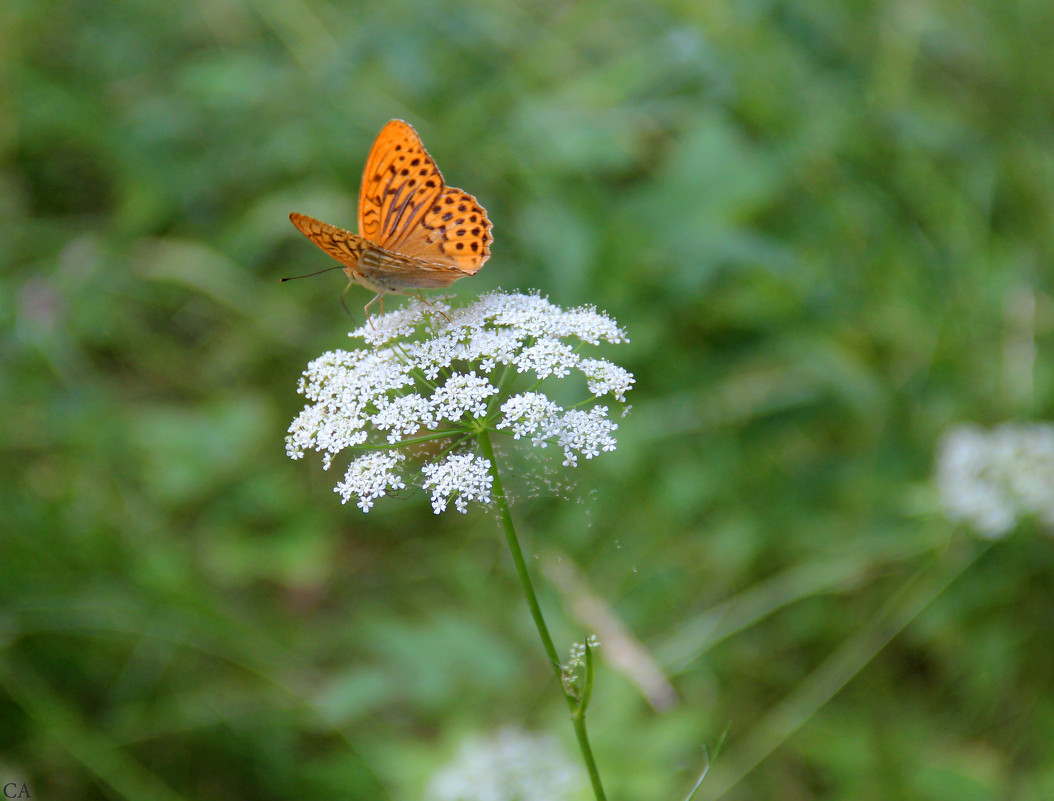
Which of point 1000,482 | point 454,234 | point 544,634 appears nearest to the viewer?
point 544,634

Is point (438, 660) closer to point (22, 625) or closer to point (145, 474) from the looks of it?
point (22, 625)

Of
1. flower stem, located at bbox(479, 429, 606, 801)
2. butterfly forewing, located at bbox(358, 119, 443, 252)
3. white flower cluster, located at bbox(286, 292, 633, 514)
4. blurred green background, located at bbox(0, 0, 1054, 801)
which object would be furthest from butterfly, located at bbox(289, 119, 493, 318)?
blurred green background, located at bbox(0, 0, 1054, 801)

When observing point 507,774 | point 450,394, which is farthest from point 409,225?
point 507,774

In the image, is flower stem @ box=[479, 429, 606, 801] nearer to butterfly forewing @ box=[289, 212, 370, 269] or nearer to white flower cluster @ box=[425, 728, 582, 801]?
butterfly forewing @ box=[289, 212, 370, 269]

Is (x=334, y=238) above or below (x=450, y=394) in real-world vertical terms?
above

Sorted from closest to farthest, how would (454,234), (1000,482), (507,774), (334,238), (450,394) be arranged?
(450,394), (334,238), (454,234), (507,774), (1000,482)

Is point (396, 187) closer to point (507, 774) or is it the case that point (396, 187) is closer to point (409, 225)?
point (409, 225)

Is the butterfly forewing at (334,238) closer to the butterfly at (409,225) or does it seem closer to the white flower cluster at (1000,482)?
the butterfly at (409,225)
